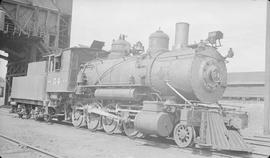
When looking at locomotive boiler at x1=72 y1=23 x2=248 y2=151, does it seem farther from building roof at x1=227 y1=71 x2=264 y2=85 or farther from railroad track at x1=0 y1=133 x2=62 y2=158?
building roof at x1=227 y1=71 x2=264 y2=85

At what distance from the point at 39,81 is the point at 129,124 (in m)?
7.50

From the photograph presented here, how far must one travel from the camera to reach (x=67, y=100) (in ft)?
50.6

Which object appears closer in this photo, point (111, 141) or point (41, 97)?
point (111, 141)

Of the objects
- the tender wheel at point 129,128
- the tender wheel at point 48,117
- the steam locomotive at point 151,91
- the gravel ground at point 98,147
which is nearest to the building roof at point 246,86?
the steam locomotive at point 151,91

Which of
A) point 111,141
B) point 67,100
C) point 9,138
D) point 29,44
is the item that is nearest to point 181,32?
point 111,141

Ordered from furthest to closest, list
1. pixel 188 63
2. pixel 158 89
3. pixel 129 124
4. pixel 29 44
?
pixel 29 44
pixel 129 124
pixel 158 89
pixel 188 63

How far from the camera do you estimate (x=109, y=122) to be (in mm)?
12633

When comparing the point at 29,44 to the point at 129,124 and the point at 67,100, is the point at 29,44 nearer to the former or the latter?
the point at 67,100

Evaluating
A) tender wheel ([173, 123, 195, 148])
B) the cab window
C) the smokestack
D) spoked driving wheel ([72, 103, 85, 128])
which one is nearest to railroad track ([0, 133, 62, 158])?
tender wheel ([173, 123, 195, 148])

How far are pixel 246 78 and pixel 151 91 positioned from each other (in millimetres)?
28360

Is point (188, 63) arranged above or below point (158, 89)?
above

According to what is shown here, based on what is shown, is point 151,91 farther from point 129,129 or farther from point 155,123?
point 155,123

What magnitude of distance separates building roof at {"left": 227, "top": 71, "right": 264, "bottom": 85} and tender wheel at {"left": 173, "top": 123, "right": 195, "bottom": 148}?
26461 mm

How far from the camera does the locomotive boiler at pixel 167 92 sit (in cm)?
915
